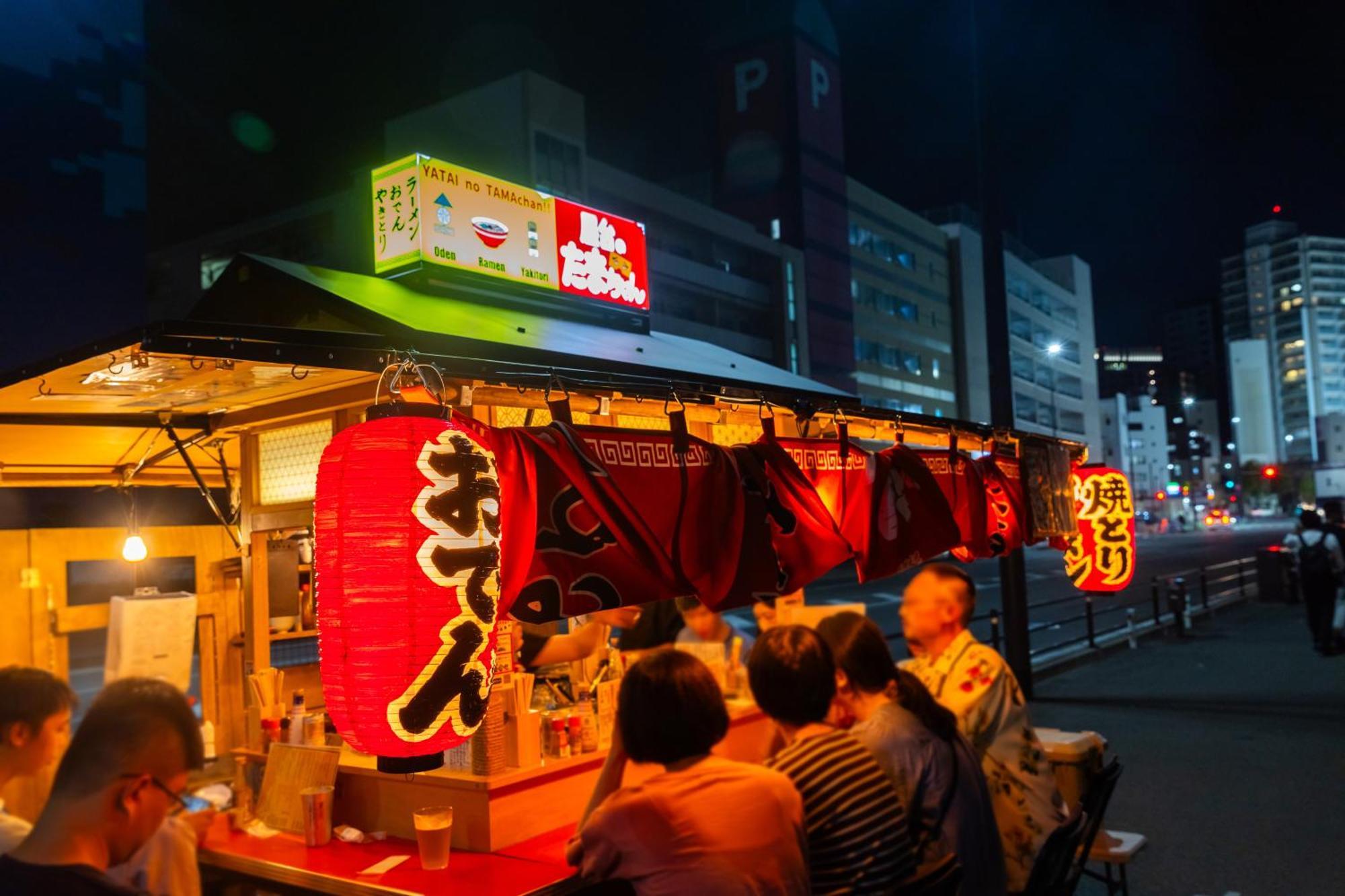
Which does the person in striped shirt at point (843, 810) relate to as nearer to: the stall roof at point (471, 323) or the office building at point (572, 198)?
the stall roof at point (471, 323)

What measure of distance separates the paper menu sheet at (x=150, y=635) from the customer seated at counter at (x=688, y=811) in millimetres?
4536

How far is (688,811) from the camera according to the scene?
10.2 ft

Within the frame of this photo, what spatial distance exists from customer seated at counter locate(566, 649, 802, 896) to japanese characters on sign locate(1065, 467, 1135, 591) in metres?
8.05

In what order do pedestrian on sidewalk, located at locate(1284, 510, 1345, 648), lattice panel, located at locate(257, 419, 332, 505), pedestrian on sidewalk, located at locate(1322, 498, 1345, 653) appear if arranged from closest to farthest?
lattice panel, located at locate(257, 419, 332, 505)
pedestrian on sidewalk, located at locate(1322, 498, 1345, 653)
pedestrian on sidewalk, located at locate(1284, 510, 1345, 648)

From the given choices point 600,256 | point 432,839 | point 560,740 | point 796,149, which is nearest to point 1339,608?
point 600,256

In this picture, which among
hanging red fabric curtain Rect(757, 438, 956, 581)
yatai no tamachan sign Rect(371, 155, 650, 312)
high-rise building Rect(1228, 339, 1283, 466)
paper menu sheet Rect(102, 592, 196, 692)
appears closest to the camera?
hanging red fabric curtain Rect(757, 438, 956, 581)

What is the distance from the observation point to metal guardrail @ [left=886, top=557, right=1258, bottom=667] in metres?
16.5

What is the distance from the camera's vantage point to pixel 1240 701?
1261cm

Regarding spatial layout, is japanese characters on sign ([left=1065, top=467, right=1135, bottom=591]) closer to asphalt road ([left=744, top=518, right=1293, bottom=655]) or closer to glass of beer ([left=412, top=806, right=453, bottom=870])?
asphalt road ([left=744, top=518, right=1293, bottom=655])

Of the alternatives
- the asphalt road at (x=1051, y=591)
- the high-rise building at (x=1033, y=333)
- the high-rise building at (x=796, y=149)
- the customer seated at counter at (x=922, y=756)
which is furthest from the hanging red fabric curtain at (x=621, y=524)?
the high-rise building at (x=1033, y=333)

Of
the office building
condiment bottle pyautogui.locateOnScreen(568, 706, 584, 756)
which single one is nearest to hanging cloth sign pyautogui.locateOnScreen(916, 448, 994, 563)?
condiment bottle pyautogui.locateOnScreen(568, 706, 584, 756)

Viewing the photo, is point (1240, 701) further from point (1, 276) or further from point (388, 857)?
point (1, 276)

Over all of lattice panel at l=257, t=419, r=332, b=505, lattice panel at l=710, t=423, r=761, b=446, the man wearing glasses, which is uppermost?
lattice panel at l=710, t=423, r=761, b=446

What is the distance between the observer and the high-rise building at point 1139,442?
103 metres
